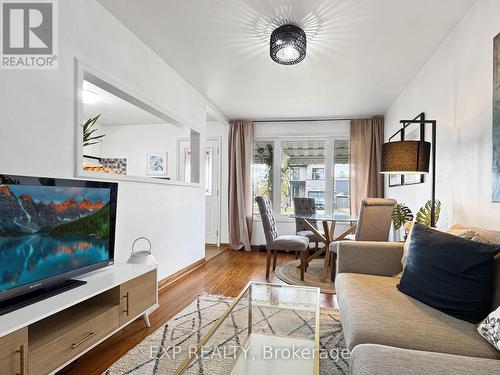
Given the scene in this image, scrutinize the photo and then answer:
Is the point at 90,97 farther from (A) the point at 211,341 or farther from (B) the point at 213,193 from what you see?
(A) the point at 211,341

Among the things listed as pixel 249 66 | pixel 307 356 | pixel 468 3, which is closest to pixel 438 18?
pixel 468 3

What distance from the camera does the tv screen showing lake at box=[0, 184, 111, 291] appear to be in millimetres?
1409

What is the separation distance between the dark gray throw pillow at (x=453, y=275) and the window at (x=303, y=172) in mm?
3628

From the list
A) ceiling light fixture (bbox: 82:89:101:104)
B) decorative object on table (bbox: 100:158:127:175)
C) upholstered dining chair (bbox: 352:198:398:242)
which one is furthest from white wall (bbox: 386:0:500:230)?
decorative object on table (bbox: 100:158:127:175)

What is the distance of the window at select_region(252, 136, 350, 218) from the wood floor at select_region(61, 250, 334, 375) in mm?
1162

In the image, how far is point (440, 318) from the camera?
1.39 m

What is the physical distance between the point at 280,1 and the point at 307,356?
7.57 ft

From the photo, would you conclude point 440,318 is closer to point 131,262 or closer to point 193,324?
point 193,324

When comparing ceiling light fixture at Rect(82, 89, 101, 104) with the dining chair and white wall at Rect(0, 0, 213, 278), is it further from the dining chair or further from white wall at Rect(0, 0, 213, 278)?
the dining chair

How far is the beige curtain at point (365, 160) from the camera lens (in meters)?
4.97

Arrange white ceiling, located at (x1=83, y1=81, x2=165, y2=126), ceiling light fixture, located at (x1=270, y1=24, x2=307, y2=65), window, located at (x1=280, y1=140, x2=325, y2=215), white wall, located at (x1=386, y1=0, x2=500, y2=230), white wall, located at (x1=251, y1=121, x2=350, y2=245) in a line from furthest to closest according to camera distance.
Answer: window, located at (x1=280, y1=140, x2=325, y2=215) < white wall, located at (x1=251, y1=121, x2=350, y2=245) < white ceiling, located at (x1=83, y1=81, x2=165, y2=126) < ceiling light fixture, located at (x1=270, y1=24, x2=307, y2=65) < white wall, located at (x1=386, y1=0, x2=500, y2=230)

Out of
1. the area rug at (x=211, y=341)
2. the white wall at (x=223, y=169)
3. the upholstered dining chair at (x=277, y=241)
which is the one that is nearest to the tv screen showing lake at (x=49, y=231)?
the area rug at (x=211, y=341)

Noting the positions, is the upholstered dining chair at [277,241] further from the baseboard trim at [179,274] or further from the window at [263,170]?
the window at [263,170]

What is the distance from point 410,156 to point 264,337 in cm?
179
